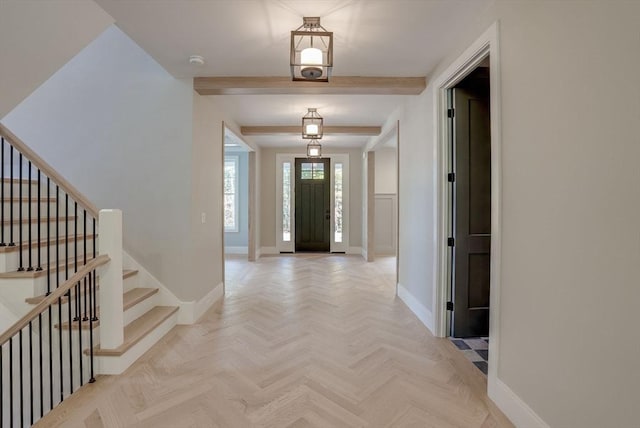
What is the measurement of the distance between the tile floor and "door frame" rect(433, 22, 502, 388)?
0.18 metres

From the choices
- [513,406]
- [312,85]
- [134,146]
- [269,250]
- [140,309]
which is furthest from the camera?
[269,250]

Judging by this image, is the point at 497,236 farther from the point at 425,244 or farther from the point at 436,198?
the point at 425,244

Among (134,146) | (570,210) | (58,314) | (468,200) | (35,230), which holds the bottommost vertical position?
(58,314)

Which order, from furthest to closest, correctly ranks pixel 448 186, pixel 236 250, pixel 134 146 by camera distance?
pixel 236 250
pixel 134 146
pixel 448 186

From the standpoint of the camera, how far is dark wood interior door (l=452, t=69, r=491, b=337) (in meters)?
3.08

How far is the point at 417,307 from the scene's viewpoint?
147 inches

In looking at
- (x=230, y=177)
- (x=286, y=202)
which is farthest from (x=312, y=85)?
(x=230, y=177)

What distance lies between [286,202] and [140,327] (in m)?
5.47

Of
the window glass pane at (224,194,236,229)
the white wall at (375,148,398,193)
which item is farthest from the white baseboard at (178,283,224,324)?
the white wall at (375,148,398,193)

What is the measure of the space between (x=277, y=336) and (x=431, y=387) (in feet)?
4.92

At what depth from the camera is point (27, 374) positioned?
2.71 metres

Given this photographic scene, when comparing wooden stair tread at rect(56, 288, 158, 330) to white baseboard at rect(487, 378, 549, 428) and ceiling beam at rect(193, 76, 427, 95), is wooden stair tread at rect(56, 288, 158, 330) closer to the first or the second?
ceiling beam at rect(193, 76, 427, 95)

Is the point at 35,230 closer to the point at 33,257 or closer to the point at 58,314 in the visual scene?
the point at 33,257

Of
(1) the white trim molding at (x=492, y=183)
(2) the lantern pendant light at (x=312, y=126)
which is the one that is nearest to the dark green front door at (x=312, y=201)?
(2) the lantern pendant light at (x=312, y=126)
